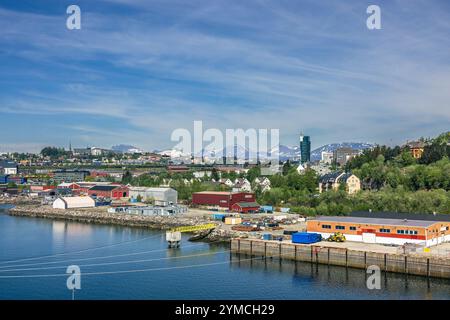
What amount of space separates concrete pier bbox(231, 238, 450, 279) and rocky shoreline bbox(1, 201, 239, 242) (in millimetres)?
2252

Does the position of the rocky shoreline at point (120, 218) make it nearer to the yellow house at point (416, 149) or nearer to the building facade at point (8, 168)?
the yellow house at point (416, 149)

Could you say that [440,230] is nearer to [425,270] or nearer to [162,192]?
[425,270]

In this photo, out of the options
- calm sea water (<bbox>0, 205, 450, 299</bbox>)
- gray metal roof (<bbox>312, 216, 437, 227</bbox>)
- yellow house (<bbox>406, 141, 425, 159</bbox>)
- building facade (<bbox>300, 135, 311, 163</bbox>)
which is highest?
building facade (<bbox>300, 135, 311, 163</bbox>)

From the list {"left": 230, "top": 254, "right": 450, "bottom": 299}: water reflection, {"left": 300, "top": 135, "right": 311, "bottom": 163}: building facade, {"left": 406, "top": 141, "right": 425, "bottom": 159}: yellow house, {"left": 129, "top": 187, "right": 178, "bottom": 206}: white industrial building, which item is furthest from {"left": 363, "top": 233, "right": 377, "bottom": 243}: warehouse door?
{"left": 300, "top": 135, "right": 311, "bottom": 163}: building facade

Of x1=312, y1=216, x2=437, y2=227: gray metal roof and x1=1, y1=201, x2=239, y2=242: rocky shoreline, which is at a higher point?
x1=312, y1=216, x2=437, y2=227: gray metal roof

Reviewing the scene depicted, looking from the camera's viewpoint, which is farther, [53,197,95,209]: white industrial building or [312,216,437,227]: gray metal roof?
[53,197,95,209]: white industrial building

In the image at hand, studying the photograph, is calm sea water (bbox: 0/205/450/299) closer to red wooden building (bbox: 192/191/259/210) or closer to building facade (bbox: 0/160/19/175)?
red wooden building (bbox: 192/191/259/210)

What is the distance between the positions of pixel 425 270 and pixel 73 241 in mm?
10013

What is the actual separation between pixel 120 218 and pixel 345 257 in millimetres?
11266

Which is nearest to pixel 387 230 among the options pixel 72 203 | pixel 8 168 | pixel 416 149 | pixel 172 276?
pixel 172 276

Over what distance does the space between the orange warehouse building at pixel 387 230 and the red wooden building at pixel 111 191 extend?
17.4 meters

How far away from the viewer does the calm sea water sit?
8820mm
